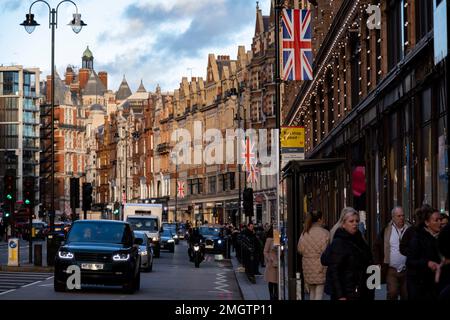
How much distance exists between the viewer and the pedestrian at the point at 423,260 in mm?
15242

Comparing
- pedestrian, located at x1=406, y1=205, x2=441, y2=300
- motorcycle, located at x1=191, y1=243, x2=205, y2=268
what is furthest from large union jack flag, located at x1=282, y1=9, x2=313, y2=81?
motorcycle, located at x1=191, y1=243, x2=205, y2=268

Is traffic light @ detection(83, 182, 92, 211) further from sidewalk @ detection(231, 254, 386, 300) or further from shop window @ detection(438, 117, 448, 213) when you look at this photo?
shop window @ detection(438, 117, 448, 213)

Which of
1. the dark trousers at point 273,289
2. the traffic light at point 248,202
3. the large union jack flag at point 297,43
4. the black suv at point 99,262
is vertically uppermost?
the large union jack flag at point 297,43

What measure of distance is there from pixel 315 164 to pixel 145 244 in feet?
71.9

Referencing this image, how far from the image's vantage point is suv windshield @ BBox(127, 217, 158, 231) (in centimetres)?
6044

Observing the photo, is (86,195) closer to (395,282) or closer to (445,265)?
(395,282)

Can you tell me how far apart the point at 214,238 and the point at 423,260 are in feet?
178

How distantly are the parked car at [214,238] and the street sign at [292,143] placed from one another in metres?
41.8

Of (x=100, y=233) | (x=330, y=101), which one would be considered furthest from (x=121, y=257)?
(x=330, y=101)

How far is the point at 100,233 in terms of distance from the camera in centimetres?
3019

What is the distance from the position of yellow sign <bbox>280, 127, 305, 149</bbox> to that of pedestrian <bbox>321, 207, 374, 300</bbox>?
9.66 metres

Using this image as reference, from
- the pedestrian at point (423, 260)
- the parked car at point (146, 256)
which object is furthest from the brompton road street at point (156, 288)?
the pedestrian at point (423, 260)

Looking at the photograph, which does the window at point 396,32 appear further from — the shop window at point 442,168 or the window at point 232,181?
the window at point 232,181
